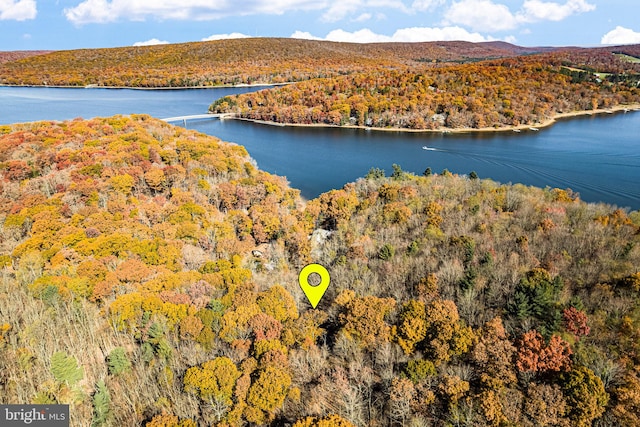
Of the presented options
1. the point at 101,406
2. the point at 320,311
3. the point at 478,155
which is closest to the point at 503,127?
the point at 478,155

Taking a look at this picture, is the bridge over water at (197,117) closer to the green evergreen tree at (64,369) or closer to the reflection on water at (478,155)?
the reflection on water at (478,155)

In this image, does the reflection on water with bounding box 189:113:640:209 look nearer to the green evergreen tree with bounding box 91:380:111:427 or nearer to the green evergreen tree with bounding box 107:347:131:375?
the green evergreen tree with bounding box 107:347:131:375

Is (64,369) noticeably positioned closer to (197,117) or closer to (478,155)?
(478,155)

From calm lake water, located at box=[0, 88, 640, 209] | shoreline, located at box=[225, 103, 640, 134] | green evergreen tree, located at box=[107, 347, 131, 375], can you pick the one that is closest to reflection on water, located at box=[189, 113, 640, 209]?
calm lake water, located at box=[0, 88, 640, 209]

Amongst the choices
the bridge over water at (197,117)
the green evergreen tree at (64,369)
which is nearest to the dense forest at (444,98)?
the bridge over water at (197,117)

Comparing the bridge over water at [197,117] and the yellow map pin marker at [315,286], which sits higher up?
the bridge over water at [197,117]

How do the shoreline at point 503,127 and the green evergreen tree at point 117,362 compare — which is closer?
the green evergreen tree at point 117,362
